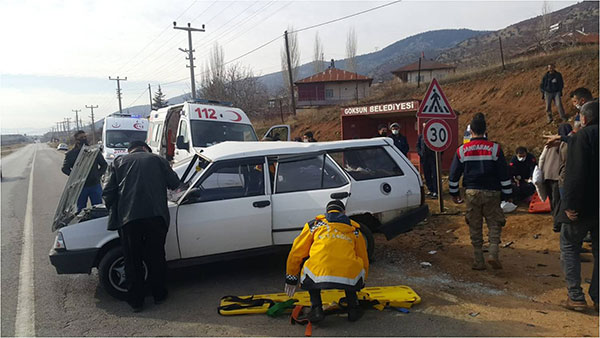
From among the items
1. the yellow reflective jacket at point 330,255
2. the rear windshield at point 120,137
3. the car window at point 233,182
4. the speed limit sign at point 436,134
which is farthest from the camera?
the rear windshield at point 120,137

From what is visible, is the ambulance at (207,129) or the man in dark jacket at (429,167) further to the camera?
the ambulance at (207,129)

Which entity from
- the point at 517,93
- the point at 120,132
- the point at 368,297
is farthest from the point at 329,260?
the point at 517,93

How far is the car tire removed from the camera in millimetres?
4867

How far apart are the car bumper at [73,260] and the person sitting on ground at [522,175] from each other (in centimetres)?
762

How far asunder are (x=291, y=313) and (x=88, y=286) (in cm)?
277

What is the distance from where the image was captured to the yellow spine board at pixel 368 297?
4398 millimetres

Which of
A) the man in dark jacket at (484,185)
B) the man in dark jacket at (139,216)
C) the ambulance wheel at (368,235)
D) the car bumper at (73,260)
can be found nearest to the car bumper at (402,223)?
the ambulance wheel at (368,235)

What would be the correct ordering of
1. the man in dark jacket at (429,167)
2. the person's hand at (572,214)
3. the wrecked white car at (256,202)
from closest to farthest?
the person's hand at (572,214), the wrecked white car at (256,202), the man in dark jacket at (429,167)

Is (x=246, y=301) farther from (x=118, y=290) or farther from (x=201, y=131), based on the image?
(x=201, y=131)

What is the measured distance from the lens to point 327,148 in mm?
5824

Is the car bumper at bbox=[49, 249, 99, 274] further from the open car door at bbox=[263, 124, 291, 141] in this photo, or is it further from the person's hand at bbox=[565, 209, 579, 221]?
the open car door at bbox=[263, 124, 291, 141]

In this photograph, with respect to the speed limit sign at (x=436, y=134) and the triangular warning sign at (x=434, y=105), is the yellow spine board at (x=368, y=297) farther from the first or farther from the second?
the triangular warning sign at (x=434, y=105)

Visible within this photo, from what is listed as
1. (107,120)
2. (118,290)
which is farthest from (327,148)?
(107,120)

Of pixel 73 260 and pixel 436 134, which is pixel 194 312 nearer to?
pixel 73 260
